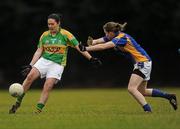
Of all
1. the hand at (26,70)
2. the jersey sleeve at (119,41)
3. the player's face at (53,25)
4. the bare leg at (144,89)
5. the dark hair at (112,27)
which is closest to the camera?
the jersey sleeve at (119,41)

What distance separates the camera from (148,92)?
14.6 meters

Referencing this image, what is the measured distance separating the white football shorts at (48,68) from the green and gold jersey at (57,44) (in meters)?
0.09

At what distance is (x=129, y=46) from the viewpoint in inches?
548

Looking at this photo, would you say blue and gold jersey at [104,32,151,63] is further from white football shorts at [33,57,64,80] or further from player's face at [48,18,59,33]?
white football shorts at [33,57,64,80]

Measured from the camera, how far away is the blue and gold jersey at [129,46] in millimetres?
13727

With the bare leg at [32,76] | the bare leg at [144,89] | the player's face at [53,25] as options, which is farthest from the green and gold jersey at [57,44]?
the bare leg at [144,89]

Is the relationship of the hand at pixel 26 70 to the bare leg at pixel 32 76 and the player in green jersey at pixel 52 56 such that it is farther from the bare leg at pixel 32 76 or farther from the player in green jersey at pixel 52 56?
the bare leg at pixel 32 76

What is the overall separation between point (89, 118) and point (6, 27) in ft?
87.0

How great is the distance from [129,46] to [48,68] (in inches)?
68.5

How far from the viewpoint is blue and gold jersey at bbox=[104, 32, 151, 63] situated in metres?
13.7

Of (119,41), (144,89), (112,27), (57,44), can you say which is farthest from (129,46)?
(57,44)

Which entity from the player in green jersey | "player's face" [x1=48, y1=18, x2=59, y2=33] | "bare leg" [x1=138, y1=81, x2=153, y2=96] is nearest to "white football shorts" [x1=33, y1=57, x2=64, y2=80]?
the player in green jersey

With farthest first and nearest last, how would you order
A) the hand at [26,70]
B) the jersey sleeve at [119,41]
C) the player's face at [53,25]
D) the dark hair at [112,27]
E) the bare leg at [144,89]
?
the bare leg at [144,89], the hand at [26,70], the player's face at [53,25], the dark hair at [112,27], the jersey sleeve at [119,41]

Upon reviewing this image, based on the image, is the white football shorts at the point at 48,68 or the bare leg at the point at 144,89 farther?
the bare leg at the point at 144,89
